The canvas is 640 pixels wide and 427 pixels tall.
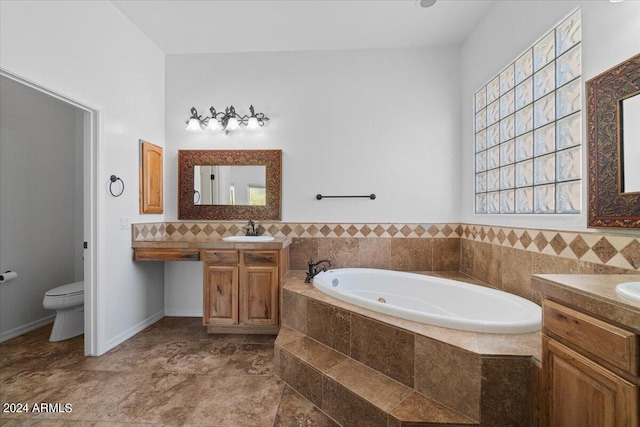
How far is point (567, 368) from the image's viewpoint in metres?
0.96

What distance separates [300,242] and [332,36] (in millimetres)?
2140

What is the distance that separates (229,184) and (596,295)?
2.95 metres

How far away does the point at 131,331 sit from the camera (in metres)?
2.55

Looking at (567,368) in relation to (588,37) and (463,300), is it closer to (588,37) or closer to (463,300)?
(463,300)

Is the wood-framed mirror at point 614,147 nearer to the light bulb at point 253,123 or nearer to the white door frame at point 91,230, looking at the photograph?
the light bulb at point 253,123

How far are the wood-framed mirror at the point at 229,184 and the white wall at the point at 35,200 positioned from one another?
128 cm

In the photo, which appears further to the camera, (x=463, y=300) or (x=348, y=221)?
(x=348, y=221)

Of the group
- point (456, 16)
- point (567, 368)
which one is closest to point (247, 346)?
point (567, 368)

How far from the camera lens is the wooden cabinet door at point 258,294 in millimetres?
2500

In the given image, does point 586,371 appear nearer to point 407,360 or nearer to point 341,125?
point 407,360

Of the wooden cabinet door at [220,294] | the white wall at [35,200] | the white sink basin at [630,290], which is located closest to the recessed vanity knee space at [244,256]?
the wooden cabinet door at [220,294]

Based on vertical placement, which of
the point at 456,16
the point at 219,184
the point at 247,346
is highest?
the point at 456,16

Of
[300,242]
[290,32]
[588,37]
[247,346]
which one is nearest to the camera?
[588,37]

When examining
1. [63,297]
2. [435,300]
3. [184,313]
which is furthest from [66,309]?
[435,300]
